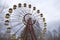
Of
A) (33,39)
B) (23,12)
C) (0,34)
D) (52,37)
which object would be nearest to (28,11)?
(23,12)

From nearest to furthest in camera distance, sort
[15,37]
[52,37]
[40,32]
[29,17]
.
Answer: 1. [15,37]
2. [29,17]
3. [40,32]
4. [52,37]

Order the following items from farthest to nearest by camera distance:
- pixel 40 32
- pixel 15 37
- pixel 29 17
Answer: pixel 40 32, pixel 29 17, pixel 15 37

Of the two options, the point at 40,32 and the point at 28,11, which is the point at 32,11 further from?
the point at 40,32

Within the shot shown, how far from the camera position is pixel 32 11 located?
1316 cm

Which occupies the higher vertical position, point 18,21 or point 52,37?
point 18,21

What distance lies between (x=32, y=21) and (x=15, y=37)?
1.63 m

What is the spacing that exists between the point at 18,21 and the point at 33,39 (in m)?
1.41

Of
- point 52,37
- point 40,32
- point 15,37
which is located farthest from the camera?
point 52,37

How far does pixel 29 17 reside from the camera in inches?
501

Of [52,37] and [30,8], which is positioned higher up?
[30,8]

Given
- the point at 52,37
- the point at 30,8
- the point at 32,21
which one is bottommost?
the point at 52,37

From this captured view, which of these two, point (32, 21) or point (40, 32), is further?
point (40, 32)

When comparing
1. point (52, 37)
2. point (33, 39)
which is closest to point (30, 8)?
point (33, 39)

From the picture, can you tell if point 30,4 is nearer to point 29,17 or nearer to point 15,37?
point 29,17
